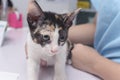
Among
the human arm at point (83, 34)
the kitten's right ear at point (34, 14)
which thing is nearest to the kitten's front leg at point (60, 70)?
the kitten's right ear at point (34, 14)

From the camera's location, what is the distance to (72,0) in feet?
4.05

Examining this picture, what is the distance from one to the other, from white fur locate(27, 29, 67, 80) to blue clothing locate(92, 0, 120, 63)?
0.16m

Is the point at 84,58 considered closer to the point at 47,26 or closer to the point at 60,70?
the point at 60,70

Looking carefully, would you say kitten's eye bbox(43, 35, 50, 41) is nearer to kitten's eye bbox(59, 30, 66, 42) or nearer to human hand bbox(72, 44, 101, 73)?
kitten's eye bbox(59, 30, 66, 42)

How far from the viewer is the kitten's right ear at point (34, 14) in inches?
19.4

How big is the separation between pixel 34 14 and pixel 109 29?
278mm

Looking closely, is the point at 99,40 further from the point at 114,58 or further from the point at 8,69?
the point at 8,69

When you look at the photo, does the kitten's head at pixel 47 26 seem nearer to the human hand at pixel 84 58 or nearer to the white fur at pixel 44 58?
the white fur at pixel 44 58

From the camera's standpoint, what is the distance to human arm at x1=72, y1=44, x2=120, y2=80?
0.58 m

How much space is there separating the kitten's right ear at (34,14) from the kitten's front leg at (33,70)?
119 millimetres

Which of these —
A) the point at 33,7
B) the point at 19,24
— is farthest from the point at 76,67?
the point at 19,24

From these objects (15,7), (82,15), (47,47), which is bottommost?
(82,15)

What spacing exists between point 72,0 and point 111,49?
616 mm

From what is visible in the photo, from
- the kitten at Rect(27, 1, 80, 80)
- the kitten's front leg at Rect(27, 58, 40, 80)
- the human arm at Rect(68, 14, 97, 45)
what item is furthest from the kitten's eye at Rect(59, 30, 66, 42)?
the human arm at Rect(68, 14, 97, 45)
